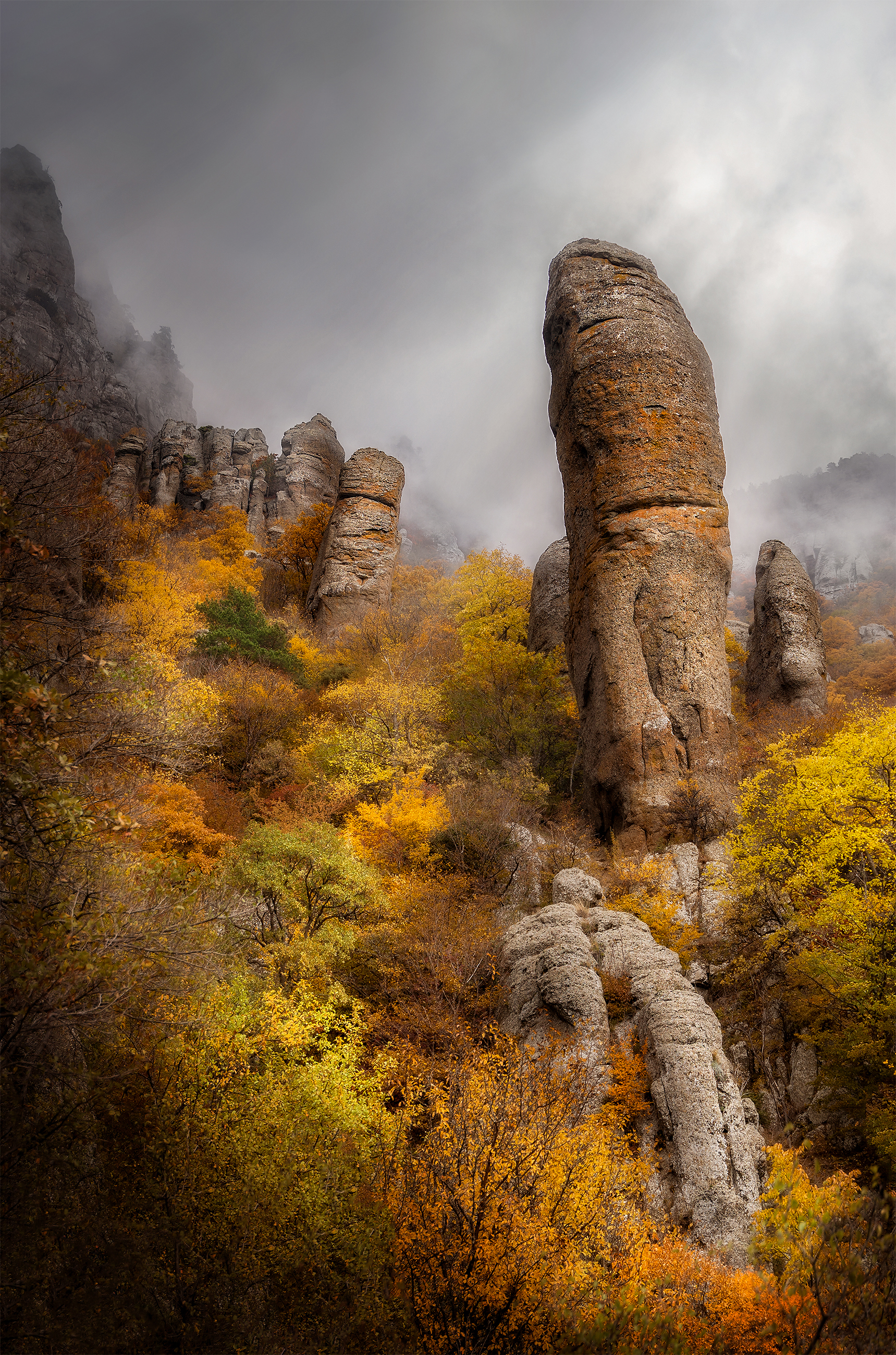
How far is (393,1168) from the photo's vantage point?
9.60 meters

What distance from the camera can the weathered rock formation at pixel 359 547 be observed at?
123 feet

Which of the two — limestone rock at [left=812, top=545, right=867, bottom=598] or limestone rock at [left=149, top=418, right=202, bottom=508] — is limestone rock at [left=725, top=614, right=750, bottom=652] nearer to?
limestone rock at [left=149, top=418, right=202, bottom=508]

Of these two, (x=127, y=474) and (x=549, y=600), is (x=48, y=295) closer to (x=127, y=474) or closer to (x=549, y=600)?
(x=127, y=474)

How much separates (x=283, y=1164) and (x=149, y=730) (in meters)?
6.15

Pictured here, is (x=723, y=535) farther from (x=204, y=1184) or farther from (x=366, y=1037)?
(x=204, y=1184)

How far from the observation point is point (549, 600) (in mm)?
35844

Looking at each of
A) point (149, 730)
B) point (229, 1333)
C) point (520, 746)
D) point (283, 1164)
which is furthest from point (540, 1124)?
point (520, 746)

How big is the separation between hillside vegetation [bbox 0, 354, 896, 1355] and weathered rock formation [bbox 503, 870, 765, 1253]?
52 centimetres

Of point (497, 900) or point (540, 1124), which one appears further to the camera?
point (497, 900)

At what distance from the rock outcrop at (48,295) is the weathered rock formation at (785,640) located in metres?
67.2

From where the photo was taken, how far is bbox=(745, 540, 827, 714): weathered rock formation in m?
30.6

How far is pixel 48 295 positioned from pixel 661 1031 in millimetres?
103547

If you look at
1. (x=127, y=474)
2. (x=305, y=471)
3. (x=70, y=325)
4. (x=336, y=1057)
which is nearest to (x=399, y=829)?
(x=336, y=1057)

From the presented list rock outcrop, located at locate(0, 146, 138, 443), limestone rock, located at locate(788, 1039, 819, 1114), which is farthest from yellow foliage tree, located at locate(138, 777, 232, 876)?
rock outcrop, located at locate(0, 146, 138, 443)
